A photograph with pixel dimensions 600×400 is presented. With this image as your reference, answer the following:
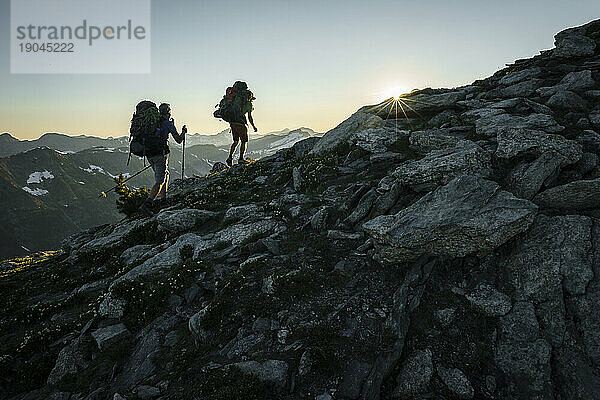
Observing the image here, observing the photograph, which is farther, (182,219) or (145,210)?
(145,210)

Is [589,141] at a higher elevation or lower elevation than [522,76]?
lower

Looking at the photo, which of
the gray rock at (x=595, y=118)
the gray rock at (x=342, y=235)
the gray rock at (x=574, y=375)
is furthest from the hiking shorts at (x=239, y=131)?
the gray rock at (x=574, y=375)

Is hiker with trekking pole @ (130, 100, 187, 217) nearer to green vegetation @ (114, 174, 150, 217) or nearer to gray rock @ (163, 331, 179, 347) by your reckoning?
green vegetation @ (114, 174, 150, 217)

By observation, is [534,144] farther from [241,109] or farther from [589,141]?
[241,109]

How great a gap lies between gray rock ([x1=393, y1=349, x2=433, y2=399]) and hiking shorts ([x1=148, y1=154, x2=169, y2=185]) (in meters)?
13.9

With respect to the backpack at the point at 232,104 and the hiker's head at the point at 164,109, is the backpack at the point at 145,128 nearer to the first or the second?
the hiker's head at the point at 164,109

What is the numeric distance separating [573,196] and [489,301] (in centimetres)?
394

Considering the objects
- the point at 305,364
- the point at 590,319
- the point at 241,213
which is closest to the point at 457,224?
the point at 590,319

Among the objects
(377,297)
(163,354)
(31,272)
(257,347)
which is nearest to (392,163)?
(377,297)

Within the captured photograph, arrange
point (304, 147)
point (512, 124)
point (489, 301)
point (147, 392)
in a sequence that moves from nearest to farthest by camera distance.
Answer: point (147, 392)
point (489, 301)
point (512, 124)
point (304, 147)

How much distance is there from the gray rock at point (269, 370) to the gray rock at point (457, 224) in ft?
13.2

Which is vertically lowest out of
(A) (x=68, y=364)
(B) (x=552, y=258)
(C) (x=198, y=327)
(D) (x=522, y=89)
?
(A) (x=68, y=364)

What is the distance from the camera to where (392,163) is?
1382 centimetres

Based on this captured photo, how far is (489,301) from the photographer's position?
276 inches
